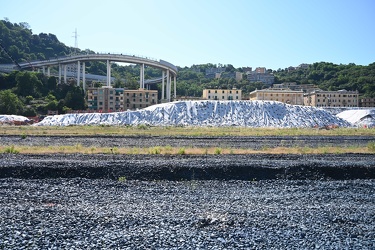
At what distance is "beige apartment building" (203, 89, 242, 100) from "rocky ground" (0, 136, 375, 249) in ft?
315

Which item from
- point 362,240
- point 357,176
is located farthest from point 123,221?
point 357,176

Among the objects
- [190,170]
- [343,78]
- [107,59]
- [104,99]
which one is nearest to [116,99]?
[104,99]

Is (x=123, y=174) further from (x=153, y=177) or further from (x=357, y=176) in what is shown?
(x=357, y=176)

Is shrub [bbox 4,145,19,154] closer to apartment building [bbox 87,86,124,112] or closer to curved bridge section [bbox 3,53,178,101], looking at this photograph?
apartment building [bbox 87,86,124,112]

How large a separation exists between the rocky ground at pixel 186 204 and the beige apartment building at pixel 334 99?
108 m

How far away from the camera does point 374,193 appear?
16.8 meters

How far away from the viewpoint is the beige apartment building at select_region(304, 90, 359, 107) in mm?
125169

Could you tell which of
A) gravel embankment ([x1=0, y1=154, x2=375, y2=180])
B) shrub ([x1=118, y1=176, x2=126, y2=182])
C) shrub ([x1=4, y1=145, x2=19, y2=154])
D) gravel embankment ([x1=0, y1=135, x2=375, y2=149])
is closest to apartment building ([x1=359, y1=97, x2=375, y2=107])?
gravel embankment ([x1=0, y1=135, x2=375, y2=149])

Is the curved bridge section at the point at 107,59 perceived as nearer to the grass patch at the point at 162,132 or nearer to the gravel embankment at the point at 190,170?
the grass patch at the point at 162,132

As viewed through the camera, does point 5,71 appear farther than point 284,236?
Yes

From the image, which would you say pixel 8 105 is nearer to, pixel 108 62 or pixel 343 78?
pixel 108 62

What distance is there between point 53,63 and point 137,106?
3332 cm

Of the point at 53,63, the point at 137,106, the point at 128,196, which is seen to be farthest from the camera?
the point at 53,63

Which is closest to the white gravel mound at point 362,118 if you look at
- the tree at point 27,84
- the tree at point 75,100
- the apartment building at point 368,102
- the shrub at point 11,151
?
the apartment building at point 368,102
